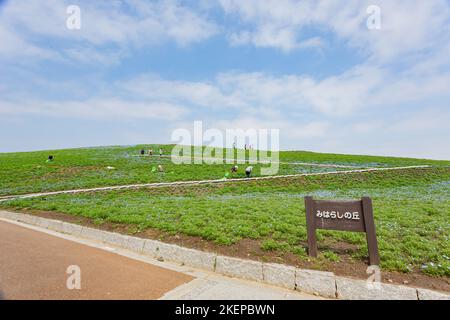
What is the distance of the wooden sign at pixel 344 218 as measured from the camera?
596 centimetres

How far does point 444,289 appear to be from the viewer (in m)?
5.02

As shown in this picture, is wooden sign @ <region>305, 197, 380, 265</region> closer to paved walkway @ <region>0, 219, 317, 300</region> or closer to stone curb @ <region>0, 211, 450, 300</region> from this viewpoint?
stone curb @ <region>0, 211, 450, 300</region>

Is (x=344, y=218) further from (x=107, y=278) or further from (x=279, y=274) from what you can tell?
(x=107, y=278)

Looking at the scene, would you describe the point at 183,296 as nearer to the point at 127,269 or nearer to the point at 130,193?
the point at 127,269

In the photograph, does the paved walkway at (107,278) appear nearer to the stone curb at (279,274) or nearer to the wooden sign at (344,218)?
the stone curb at (279,274)

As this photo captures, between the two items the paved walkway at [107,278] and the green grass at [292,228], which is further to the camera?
the green grass at [292,228]

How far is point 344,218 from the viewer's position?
627 centimetres

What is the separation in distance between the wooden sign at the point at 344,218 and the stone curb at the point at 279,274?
1.11 m

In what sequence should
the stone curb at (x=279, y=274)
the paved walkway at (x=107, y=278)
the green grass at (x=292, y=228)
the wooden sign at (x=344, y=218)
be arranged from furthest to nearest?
1. the green grass at (x=292, y=228)
2. the wooden sign at (x=344, y=218)
3. the paved walkway at (x=107, y=278)
4. the stone curb at (x=279, y=274)

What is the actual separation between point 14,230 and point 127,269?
7402 mm

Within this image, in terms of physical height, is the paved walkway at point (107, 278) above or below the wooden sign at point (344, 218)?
below

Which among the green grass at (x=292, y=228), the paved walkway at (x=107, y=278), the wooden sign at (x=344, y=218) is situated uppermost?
the wooden sign at (x=344, y=218)

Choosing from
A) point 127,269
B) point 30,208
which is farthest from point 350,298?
point 30,208

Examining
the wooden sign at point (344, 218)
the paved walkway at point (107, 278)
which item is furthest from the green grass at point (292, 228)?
the paved walkway at point (107, 278)
